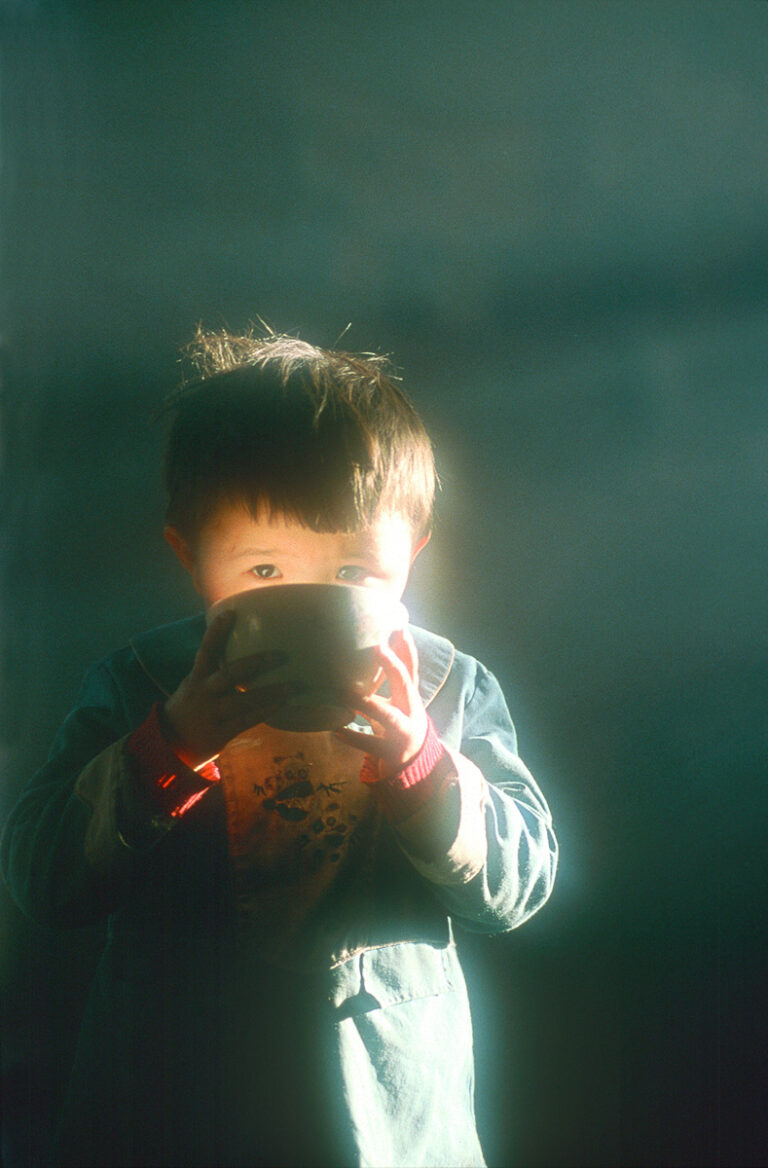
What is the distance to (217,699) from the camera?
1.65 ft

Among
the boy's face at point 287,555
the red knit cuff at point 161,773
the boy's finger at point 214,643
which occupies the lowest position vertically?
the red knit cuff at point 161,773

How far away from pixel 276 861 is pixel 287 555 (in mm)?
248

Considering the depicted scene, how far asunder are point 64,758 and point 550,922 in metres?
0.52

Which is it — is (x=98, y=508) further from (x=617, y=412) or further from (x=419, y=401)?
(x=617, y=412)

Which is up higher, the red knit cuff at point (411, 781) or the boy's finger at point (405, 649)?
the boy's finger at point (405, 649)

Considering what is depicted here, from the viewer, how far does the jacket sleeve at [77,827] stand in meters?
0.53

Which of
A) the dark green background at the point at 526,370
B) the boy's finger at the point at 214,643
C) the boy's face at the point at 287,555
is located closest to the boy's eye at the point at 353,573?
the boy's face at the point at 287,555

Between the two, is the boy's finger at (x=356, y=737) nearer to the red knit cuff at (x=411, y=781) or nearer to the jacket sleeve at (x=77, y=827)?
the red knit cuff at (x=411, y=781)

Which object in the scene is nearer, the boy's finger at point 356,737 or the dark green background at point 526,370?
the boy's finger at point 356,737

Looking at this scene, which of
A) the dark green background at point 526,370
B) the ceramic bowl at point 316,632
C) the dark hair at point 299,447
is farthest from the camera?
the dark green background at point 526,370

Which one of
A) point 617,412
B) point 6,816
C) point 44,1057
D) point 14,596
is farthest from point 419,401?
point 44,1057

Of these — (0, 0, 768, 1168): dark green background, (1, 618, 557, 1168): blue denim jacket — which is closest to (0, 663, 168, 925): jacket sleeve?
(1, 618, 557, 1168): blue denim jacket

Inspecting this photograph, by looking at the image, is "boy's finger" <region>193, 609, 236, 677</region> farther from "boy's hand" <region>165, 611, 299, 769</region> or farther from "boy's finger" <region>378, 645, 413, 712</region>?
"boy's finger" <region>378, 645, 413, 712</region>

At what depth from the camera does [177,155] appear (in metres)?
0.78
